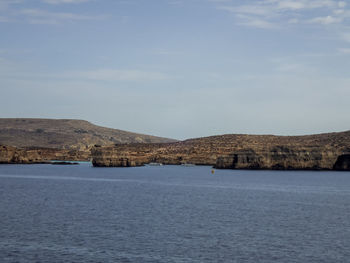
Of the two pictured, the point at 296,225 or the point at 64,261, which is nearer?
the point at 64,261

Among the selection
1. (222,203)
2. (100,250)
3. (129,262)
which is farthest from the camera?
(222,203)

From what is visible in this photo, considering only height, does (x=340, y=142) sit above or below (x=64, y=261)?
above

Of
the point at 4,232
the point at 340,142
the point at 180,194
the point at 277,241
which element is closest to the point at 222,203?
the point at 180,194

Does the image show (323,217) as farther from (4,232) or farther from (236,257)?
(4,232)

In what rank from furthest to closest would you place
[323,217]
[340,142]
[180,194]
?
[340,142]
[180,194]
[323,217]

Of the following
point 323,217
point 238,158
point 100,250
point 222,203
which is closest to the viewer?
point 100,250

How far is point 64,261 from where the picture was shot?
29.6m

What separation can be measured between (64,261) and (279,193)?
5188cm

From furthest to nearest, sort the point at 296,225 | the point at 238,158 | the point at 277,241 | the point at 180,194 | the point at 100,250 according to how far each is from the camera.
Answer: the point at 238,158 < the point at 180,194 < the point at 296,225 < the point at 277,241 < the point at 100,250

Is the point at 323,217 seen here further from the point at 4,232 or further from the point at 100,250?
the point at 4,232

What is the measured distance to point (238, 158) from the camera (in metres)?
154

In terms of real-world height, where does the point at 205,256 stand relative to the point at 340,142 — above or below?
below

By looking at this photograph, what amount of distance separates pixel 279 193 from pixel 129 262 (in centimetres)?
5046

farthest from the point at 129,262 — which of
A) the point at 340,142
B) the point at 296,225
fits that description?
the point at 340,142
